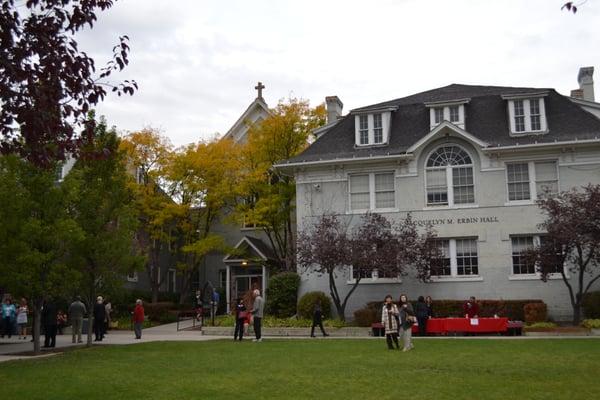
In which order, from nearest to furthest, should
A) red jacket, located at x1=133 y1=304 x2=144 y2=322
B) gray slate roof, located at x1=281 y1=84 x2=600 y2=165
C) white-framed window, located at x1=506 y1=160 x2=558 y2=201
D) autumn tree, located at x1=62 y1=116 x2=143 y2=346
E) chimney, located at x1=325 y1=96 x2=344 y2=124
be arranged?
autumn tree, located at x1=62 y1=116 x2=143 y2=346 < red jacket, located at x1=133 y1=304 x2=144 y2=322 < white-framed window, located at x1=506 y1=160 x2=558 y2=201 < gray slate roof, located at x1=281 y1=84 x2=600 y2=165 < chimney, located at x1=325 y1=96 x2=344 y2=124

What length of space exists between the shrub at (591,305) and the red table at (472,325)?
16.2ft

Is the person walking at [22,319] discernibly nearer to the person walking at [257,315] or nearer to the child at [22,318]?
the child at [22,318]

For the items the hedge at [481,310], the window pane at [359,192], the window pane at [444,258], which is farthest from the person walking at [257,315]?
the window pane at [359,192]

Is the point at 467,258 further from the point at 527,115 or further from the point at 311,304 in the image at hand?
the point at 311,304

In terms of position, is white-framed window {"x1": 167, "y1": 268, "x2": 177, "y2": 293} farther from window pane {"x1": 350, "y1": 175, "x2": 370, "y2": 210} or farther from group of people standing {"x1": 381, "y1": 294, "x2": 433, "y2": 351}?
group of people standing {"x1": 381, "y1": 294, "x2": 433, "y2": 351}

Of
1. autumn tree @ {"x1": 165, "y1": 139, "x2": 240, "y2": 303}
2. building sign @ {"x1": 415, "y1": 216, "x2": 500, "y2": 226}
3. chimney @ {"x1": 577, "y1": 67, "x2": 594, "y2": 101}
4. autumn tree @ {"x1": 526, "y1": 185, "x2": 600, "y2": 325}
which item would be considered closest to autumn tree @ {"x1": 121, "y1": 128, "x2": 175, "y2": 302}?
autumn tree @ {"x1": 165, "y1": 139, "x2": 240, "y2": 303}

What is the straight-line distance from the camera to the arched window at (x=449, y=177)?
2884cm

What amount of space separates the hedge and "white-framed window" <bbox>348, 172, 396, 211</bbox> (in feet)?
16.6

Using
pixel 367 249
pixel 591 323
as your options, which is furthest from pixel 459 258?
pixel 591 323

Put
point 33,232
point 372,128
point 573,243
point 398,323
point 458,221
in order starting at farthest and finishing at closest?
point 372,128, point 458,221, point 573,243, point 33,232, point 398,323

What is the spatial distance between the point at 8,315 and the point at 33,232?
9.32m

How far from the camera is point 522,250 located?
90.3 feet

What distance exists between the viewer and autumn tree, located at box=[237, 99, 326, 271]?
34.2 metres

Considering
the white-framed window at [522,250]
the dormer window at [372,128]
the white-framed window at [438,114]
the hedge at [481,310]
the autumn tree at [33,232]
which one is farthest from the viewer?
the dormer window at [372,128]
